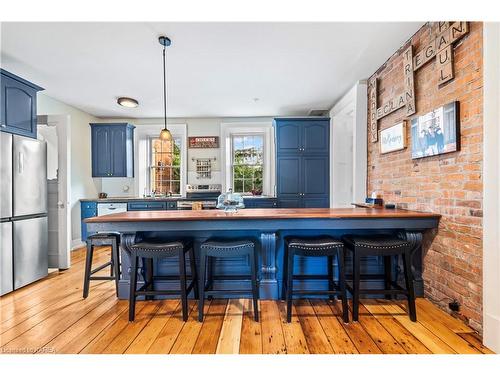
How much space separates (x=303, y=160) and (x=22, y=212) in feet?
13.8

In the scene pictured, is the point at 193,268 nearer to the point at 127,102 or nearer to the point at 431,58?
the point at 431,58

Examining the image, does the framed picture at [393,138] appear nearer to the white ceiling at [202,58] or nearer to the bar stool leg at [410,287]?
the white ceiling at [202,58]

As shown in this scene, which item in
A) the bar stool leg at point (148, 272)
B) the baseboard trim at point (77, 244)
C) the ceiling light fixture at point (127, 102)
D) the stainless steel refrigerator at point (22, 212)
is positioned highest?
the ceiling light fixture at point (127, 102)

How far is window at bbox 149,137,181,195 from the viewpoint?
5.52 metres

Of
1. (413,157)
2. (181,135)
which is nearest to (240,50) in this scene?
(413,157)

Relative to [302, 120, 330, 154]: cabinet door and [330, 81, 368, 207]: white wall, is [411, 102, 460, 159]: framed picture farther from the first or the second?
[302, 120, 330, 154]: cabinet door

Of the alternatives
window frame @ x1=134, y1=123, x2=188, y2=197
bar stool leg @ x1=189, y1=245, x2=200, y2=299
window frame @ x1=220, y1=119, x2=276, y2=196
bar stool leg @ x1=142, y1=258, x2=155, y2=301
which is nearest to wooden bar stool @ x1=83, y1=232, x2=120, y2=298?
bar stool leg @ x1=142, y1=258, x2=155, y2=301

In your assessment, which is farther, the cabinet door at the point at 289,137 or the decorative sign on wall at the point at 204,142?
the decorative sign on wall at the point at 204,142

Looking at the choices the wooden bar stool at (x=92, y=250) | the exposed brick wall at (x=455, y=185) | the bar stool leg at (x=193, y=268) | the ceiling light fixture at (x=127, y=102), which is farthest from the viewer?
the ceiling light fixture at (x=127, y=102)

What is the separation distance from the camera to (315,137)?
4820 mm

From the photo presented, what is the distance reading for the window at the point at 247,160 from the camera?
5.47m

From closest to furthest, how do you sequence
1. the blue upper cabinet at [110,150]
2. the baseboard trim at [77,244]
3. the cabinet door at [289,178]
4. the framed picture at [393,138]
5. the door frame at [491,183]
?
the door frame at [491,183], the framed picture at [393,138], the baseboard trim at [77,244], the cabinet door at [289,178], the blue upper cabinet at [110,150]

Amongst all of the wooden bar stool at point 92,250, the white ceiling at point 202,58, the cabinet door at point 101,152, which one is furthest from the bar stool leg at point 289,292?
the cabinet door at point 101,152

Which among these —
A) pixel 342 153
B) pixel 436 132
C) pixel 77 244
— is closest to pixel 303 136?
pixel 342 153
